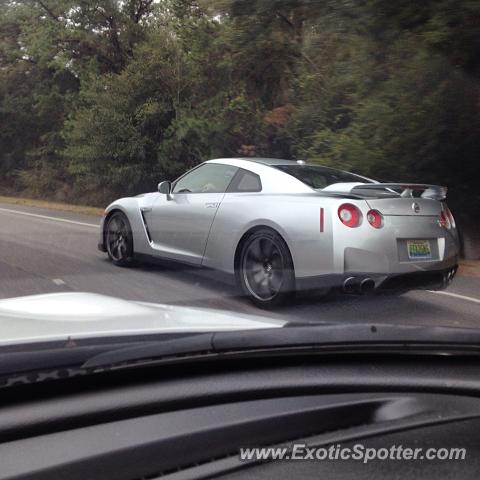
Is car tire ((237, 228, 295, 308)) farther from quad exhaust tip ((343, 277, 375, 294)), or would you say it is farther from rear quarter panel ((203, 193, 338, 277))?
quad exhaust tip ((343, 277, 375, 294))

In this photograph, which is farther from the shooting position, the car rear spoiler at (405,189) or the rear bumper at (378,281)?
the car rear spoiler at (405,189)

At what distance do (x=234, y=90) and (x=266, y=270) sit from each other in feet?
46.4

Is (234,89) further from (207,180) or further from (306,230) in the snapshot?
(306,230)

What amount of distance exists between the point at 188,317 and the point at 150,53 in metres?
21.6

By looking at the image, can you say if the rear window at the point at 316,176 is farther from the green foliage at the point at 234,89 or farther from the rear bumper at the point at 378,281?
the green foliage at the point at 234,89

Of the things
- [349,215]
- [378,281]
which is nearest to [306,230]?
[349,215]

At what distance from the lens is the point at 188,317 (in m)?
3.18

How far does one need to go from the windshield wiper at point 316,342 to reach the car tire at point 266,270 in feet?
14.1

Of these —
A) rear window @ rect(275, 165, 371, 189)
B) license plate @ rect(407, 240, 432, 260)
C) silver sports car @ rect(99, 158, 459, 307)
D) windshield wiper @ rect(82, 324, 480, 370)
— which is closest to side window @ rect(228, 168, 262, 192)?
silver sports car @ rect(99, 158, 459, 307)

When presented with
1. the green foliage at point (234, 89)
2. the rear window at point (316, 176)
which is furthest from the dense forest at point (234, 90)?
the rear window at point (316, 176)

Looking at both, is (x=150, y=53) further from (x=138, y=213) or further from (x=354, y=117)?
(x=138, y=213)

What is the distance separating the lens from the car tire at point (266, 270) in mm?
6910

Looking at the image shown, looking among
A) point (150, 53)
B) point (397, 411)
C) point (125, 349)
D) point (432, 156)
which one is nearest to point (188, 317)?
point (125, 349)

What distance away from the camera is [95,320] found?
2.94 metres
